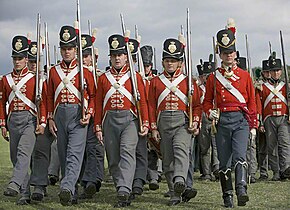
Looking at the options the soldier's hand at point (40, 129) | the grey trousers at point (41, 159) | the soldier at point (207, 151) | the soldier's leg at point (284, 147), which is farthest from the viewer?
the soldier at point (207, 151)

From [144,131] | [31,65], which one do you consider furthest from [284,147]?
[31,65]

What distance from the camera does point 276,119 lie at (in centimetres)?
1084

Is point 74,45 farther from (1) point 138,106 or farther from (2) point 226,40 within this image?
(2) point 226,40

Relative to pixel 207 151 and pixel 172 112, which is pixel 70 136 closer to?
pixel 172 112

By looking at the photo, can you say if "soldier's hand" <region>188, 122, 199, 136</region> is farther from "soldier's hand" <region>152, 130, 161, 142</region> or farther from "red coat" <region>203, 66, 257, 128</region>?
"soldier's hand" <region>152, 130, 161, 142</region>

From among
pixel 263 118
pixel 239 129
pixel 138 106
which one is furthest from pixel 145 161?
pixel 263 118

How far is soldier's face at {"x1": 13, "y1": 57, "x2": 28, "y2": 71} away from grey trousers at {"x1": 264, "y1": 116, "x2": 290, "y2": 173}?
182 inches

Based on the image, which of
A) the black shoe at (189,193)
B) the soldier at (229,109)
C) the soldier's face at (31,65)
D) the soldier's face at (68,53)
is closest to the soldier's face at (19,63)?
the soldier's face at (68,53)

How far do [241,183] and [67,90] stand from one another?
2.49 metres

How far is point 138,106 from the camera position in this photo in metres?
8.01

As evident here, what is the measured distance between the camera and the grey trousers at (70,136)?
7.77 metres

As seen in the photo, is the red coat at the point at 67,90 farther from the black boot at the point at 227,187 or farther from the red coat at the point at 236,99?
the black boot at the point at 227,187

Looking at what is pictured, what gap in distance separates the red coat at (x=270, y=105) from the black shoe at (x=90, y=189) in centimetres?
356

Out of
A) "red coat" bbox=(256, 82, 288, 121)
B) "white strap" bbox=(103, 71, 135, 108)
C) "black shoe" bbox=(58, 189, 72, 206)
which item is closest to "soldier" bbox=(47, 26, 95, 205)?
"white strap" bbox=(103, 71, 135, 108)
